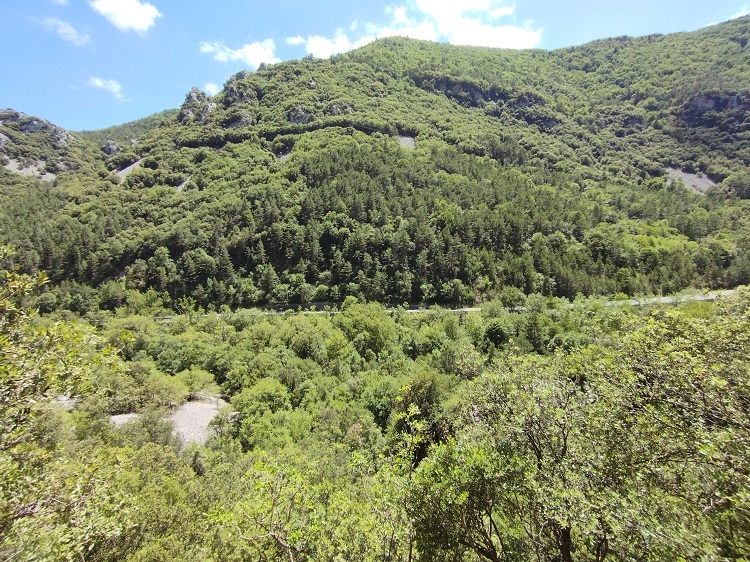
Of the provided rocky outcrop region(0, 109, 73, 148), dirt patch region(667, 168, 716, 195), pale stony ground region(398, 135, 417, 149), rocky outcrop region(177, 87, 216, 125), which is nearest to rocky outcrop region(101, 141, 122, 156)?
rocky outcrop region(0, 109, 73, 148)

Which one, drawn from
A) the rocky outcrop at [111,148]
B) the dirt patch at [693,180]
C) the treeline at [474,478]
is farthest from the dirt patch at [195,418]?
the rocky outcrop at [111,148]

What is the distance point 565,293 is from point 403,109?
433 ft

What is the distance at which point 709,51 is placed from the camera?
19525 cm

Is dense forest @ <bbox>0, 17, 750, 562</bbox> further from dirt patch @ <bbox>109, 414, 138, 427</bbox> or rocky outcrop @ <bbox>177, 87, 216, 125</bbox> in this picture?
rocky outcrop @ <bbox>177, 87, 216, 125</bbox>

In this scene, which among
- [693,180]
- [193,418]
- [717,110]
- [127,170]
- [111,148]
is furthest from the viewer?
[111,148]

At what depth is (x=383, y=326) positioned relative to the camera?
215 ft

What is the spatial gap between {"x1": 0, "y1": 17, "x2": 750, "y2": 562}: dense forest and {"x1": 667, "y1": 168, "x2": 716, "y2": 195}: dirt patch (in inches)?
71.2

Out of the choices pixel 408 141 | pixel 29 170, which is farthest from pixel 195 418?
pixel 29 170

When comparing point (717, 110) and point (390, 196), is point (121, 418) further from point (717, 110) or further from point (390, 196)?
point (717, 110)

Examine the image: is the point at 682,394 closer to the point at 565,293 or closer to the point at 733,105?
the point at 565,293

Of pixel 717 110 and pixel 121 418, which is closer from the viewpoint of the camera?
pixel 121 418

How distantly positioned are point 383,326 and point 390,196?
55.0 metres

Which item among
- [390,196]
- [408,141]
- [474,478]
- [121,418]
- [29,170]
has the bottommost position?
[121,418]

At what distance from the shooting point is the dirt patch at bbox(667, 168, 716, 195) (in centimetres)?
13912
